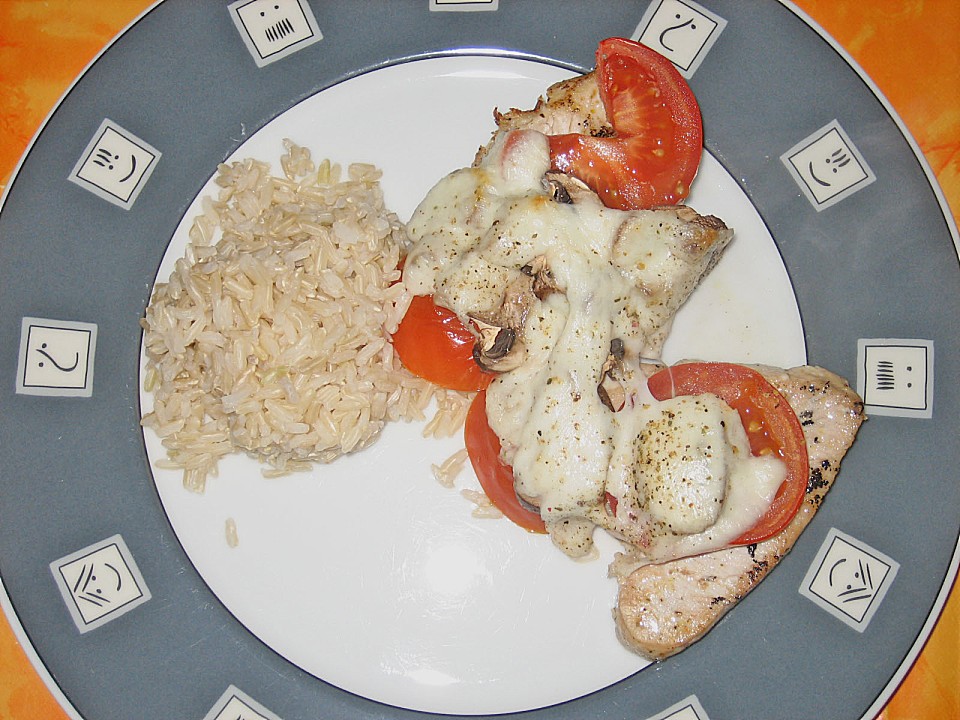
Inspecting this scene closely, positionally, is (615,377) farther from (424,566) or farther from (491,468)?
(424,566)

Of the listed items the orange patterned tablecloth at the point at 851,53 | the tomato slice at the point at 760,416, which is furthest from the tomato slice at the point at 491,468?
the orange patterned tablecloth at the point at 851,53

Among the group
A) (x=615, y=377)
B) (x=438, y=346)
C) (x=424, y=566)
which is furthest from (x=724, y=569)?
(x=438, y=346)

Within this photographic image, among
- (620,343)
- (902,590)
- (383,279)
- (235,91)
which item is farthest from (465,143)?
(902,590)

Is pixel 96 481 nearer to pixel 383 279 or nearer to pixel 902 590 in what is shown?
pixel 383 279

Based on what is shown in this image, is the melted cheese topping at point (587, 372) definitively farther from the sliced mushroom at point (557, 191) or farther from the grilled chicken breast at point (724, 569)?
the grilled chicken breast at point (724, 569)

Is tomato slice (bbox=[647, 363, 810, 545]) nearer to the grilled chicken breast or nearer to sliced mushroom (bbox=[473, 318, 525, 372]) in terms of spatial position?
the grilled chicken breast

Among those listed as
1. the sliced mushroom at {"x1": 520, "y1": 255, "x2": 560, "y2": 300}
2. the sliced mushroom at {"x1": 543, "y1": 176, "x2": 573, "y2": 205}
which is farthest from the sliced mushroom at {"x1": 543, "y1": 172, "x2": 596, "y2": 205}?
the sliced mushroom at {"x1": 520, "y1": 255, "x2": 560, "y2": 300}
